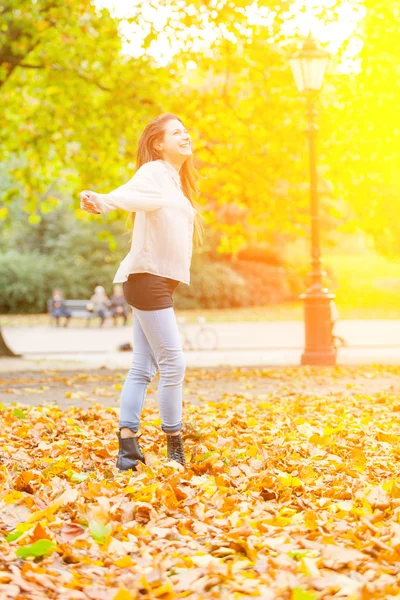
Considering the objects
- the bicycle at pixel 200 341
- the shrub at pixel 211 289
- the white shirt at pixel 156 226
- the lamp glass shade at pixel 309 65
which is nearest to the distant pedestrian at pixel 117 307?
the shrub at pixel 211 289

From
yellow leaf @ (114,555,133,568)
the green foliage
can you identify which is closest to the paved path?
the green foliage

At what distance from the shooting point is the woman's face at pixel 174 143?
17.6ft

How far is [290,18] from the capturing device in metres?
13.4

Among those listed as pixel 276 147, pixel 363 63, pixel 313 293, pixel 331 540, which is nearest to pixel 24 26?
pixel 276 147

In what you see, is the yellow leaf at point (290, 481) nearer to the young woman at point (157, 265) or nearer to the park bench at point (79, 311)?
the young woman at point (157, 265)

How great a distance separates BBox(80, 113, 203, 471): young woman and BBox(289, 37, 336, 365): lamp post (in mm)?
8246

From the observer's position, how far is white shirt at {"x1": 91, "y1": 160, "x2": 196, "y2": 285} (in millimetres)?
5105

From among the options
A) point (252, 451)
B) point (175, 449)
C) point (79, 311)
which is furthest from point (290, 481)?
point (79, 311)

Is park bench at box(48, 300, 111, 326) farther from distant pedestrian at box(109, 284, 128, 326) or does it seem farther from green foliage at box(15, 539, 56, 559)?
green foliage at box(15, 539, 56, 559)

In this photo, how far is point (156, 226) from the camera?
16.9 ft

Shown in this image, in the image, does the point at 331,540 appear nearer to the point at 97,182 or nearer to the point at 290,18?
the point at 290,18

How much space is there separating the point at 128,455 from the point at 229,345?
16328 millimetres

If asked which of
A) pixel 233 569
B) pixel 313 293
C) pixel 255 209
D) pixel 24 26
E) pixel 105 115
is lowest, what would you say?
pixel 233 569

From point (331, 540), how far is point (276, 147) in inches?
473
